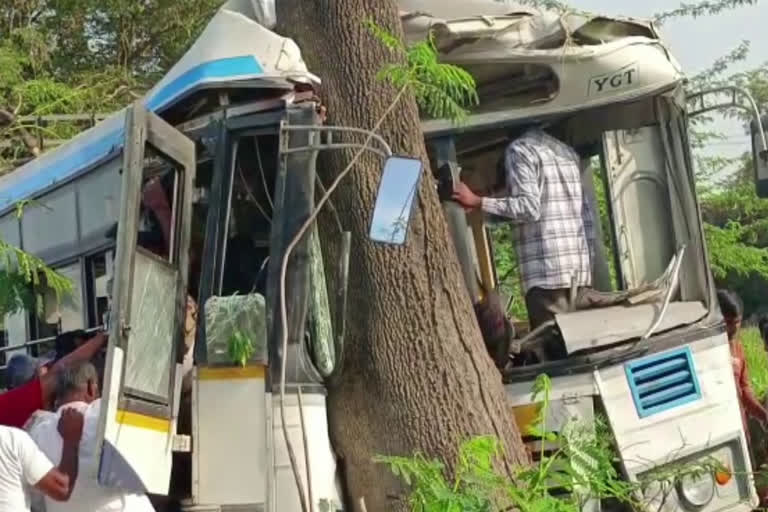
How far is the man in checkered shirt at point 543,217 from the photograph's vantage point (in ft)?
18.1

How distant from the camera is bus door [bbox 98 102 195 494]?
4227mm

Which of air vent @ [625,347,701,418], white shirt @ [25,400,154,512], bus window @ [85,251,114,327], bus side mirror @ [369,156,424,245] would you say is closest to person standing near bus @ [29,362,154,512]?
white shirt @ [25,400,154,512]

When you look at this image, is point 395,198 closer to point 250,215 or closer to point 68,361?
point 250,215

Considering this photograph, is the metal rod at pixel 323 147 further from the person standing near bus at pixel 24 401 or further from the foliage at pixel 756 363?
the foliage at pixel 756 363

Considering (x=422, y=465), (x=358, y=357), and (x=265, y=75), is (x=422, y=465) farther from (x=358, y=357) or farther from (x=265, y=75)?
(x=265, y=75)

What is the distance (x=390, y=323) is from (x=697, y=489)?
1.52 meters

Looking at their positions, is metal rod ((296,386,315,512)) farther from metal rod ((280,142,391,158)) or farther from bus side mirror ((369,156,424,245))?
metal rod ((280,142,391,158))

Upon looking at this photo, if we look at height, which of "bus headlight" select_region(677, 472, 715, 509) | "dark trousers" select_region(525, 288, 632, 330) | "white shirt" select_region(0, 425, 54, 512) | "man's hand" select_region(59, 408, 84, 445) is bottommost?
"bus headlight" select_region(677, 472, 715, 509)

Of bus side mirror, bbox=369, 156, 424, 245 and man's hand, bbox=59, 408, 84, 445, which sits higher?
bus side mirror, bbox=369, 156, 424, 245

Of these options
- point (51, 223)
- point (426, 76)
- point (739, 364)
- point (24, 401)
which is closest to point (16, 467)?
point (24, 401)

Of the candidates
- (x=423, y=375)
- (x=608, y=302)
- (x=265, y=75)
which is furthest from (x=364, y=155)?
(x=608, y=302)

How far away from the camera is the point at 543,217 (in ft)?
18.3

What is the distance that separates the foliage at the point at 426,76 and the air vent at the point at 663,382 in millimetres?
1298

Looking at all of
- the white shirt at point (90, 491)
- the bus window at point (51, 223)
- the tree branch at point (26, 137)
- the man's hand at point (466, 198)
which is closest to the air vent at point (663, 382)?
the man's hand at point (466, 198)
